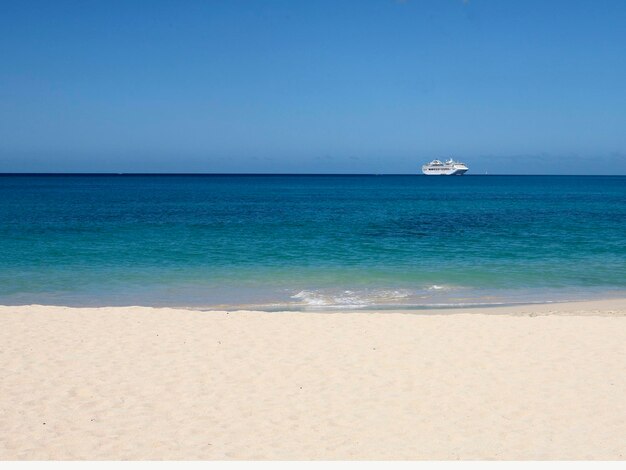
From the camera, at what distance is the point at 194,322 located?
12.0 m

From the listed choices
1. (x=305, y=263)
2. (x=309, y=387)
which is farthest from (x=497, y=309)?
(x=305, y=263)

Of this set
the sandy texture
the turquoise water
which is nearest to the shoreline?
the turquoise water

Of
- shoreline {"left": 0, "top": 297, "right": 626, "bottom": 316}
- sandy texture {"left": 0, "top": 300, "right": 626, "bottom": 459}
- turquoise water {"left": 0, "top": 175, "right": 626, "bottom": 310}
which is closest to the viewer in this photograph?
sandy texture {"left": 0, "top": 300, "right": 626, "bottom": 459}

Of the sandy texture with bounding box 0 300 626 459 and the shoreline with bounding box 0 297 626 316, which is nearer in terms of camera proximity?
the sandy texture with bounding box 0 300 626 459

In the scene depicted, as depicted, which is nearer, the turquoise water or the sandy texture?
the sandy texture

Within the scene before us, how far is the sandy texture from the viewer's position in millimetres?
6492

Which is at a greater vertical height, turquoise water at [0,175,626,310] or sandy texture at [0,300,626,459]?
sandy texture at [0,300,626,459]

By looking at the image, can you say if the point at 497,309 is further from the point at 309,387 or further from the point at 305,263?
the point at 305,263

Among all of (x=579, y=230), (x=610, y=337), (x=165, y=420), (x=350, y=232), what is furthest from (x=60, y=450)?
(x=579, y=230)

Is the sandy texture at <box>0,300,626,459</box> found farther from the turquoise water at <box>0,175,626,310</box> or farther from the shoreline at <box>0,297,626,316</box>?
the turquoise water at <box>0,175,626,310</box>

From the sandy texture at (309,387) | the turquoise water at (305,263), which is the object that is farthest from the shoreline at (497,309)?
the sandy texture at (309,387)

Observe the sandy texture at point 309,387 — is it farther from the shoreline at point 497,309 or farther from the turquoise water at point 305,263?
the turquoise water at point 305,263

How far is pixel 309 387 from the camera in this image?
8.23 m

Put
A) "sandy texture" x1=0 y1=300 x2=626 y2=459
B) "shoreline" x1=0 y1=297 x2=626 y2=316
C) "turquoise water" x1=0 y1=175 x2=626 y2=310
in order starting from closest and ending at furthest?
"sandy texture" x1=0 y1=300 x2=626 y2=459, "shoreline" x1=0 y1=297 x2=626 y2=316, "turquoise water" x1=0 y1=175 x2=626 y2=310
